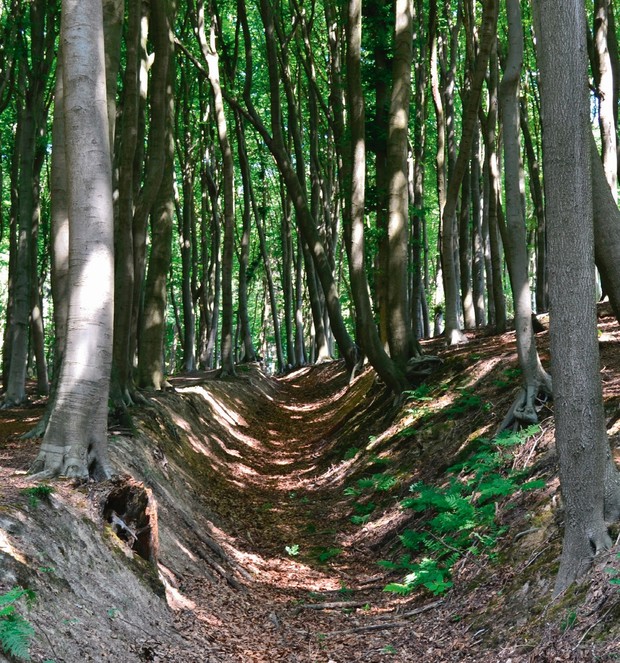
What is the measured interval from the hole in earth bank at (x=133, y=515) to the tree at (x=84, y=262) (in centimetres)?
32

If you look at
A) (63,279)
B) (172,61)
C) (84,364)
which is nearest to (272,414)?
(172,61)

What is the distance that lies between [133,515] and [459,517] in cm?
310

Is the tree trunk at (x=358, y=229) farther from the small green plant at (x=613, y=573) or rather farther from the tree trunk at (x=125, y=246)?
the small green plant at (x=613, y=573)

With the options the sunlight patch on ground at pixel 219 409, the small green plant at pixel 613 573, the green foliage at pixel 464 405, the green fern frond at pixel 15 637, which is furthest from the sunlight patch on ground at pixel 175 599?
the sunlight patch on ground at pixel 219 409

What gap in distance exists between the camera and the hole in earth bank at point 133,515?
19.9 ft

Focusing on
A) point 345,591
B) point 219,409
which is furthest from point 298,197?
point 345,591

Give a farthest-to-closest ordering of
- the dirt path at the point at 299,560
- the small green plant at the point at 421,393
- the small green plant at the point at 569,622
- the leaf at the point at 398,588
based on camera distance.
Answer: the small green plant at the point at 421,393, the leaf at the point at 398,588, the dirt path at the point at 299,560, the small green plant at the point at 569,622

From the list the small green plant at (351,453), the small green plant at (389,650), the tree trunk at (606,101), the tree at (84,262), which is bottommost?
the small green plant at (389,650)

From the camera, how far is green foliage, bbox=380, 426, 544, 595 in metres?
6.75

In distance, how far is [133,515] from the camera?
20.3 feet

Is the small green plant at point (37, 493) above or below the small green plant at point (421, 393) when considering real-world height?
below

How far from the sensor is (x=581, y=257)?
16.0ft

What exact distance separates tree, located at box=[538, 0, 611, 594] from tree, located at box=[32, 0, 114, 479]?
3658 mm

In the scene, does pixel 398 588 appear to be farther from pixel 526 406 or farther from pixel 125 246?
pixel 125 246
